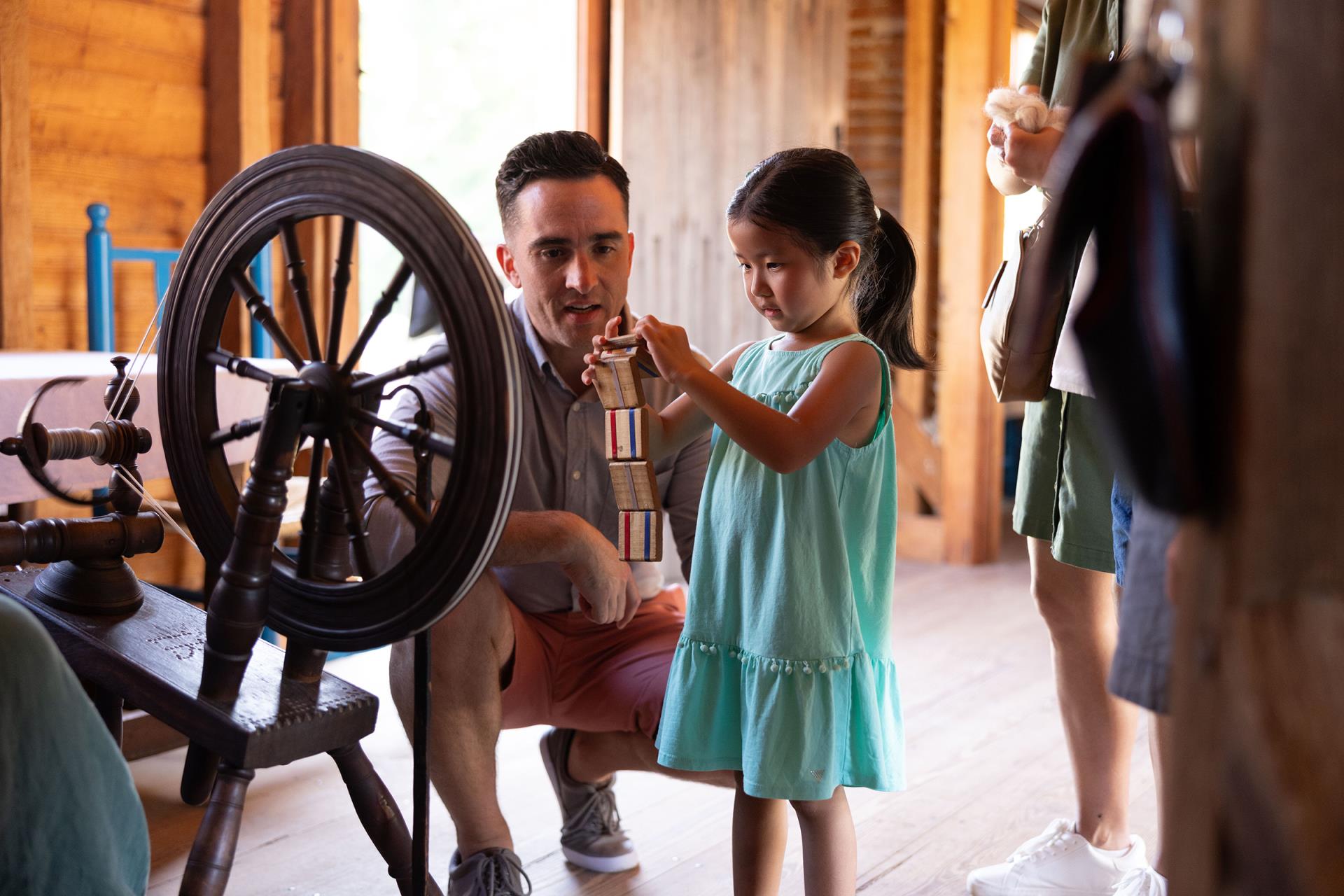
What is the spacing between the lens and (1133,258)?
636 mm

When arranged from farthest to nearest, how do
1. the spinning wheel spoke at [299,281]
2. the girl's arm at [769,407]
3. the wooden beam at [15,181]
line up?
the wooden beam at [15,181], the girl's arm at [769,407], the spinning wheel spoke at [299,281]

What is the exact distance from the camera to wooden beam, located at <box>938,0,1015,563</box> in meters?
4.39

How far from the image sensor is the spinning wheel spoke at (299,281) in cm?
116

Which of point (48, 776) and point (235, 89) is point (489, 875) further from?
point (235, 89)

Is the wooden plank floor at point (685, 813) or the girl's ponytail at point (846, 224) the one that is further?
the wooden plank floor at point (685, 813)

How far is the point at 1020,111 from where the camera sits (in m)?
1.53

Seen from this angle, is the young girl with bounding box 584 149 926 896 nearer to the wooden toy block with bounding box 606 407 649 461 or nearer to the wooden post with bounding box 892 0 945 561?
the wooden toy block with bounding box 606 407 649 461

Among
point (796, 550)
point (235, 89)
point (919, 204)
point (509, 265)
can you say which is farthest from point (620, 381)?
point (919, 204)

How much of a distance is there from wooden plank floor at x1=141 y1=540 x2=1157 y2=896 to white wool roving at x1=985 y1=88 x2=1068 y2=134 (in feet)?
3.87

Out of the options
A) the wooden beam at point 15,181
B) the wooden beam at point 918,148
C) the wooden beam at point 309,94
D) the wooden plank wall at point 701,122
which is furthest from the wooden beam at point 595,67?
the wooden beam at point 15,181

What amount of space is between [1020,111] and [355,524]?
3.21 feet

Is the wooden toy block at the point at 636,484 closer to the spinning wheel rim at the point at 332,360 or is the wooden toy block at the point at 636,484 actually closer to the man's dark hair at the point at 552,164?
the spinning wheel rim at the point at 332,360

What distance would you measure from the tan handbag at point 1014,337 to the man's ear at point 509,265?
0.71 meters

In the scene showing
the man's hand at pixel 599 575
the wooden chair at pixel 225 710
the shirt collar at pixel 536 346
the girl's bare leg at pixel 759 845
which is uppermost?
the shirt collar at pixel 536 346
